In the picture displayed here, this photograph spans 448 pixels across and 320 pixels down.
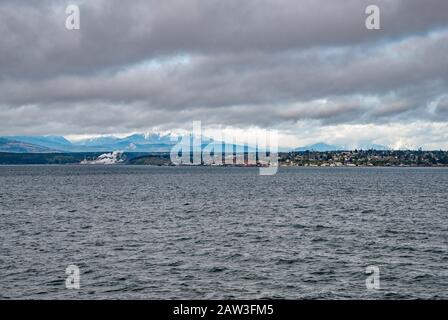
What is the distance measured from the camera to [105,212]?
97.8 m

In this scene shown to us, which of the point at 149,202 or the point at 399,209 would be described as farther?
the point at 149,202

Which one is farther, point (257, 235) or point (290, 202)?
point (290, 202)

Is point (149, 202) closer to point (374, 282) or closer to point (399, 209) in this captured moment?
point (399, 209)

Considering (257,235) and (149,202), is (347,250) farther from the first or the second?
(149,202)

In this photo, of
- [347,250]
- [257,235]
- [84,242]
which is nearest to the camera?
[347,250]

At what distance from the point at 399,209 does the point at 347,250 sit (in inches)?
1990

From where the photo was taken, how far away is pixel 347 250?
55.7 meters

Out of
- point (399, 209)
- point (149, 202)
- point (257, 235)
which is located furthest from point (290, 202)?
point (257, 235)
